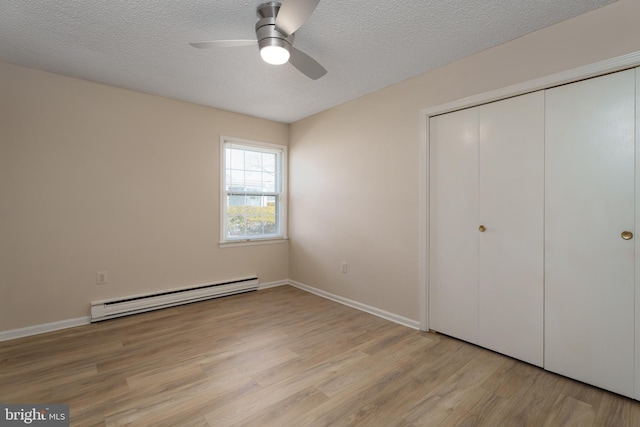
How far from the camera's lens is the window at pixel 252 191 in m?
3.86

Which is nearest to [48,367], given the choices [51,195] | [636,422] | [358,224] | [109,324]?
[109,324]

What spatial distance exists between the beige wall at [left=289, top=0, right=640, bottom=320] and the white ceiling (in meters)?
0.13

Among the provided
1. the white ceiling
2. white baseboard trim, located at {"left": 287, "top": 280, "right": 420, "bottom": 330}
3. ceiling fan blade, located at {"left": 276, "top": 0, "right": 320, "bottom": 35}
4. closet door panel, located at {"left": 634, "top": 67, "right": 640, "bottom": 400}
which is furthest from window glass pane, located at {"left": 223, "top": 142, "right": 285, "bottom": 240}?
closet door panel, located at {"left": 634, "top": 67, "right": 640, "bottom": 400}

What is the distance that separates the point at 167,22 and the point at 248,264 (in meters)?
2.87

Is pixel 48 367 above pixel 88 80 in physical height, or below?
below

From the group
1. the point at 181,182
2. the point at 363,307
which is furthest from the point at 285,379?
Answer: the point at 181,182

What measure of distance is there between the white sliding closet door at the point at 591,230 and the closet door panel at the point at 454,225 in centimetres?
51

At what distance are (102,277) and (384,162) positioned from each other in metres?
3.19

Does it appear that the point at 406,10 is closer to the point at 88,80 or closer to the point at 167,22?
the point at 167,22

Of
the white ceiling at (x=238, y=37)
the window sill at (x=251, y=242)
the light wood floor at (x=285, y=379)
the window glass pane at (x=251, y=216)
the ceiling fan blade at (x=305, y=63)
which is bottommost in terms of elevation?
the light wood floor at (x=285, y=379)

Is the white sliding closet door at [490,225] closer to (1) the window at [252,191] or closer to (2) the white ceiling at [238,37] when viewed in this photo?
(2) the white ceiling at [238,37]

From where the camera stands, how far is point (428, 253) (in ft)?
9.03

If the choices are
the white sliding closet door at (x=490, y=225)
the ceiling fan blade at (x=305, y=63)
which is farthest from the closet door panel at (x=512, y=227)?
the ceiling fan blade at (x=305, y=63)

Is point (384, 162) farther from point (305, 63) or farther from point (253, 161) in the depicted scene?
point (253, 161)
